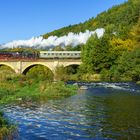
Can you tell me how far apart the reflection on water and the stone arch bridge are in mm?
68015

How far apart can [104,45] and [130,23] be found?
5720 cm

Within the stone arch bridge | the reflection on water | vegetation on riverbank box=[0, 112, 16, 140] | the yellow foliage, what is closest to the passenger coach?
the stone arch bridge

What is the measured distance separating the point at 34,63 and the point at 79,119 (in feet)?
276

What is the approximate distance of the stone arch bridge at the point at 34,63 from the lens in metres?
114

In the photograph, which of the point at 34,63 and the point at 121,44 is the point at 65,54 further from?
the point at 121,44

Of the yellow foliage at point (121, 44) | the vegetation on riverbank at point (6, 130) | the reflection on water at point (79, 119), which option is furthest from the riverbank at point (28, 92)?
the yellow foliage at point (121, 44)

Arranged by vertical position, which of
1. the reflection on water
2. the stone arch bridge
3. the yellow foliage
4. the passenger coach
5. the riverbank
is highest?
the yellow foliage

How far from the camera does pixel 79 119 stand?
33.3 meters

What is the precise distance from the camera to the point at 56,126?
30.2 metres

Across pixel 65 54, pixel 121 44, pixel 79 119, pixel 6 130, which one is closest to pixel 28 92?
pixel 79 119

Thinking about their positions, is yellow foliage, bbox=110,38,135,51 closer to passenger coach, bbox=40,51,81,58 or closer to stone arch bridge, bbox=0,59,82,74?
stone arch bridge, bbox=0,59,82,74

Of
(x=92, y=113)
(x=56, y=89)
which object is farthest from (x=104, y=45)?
(x=92, y=113)

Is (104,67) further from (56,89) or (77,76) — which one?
(56,89)

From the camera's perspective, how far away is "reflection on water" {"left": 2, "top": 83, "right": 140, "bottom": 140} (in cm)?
2738
